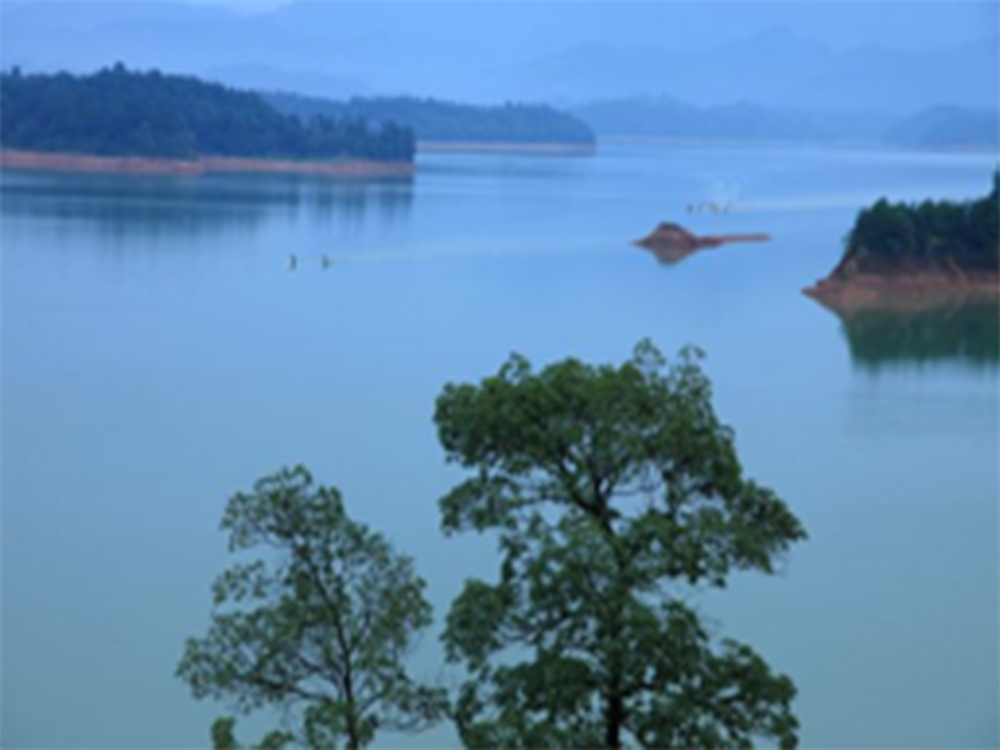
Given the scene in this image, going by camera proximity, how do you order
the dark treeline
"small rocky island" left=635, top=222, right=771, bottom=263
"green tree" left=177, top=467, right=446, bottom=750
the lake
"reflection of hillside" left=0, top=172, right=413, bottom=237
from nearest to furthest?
"green tree" left=177, top=467, right=446, bottom=750 < the lake < the dark treeline < "small rocky island" left=635, top=222, right=771, bottom=263 < "reflection of hillside" left=0, top=172, right=413, bottom=237

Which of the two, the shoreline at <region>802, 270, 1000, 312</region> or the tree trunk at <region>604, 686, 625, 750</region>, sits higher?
the tree trunk at <region>604, 686, 625, 750</region>

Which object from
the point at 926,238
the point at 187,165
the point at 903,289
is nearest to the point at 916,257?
the point at 926,238

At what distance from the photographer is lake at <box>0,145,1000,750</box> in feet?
31.1

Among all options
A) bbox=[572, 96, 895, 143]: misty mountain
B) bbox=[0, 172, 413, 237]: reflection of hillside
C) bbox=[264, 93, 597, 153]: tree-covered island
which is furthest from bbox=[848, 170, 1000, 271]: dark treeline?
bbox=[572, 96, 895, 143]: misty mountain

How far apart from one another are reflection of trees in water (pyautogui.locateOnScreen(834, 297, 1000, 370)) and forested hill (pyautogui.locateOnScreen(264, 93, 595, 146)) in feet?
240

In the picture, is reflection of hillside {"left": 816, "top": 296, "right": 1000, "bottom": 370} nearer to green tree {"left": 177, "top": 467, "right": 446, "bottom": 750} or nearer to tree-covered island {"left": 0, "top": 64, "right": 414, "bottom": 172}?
green tree {"left": 177, "top": 467, "right": 446, "bottom": 750}

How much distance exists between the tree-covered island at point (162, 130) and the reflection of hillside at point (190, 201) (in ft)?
14.9

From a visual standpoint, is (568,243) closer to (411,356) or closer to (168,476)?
(411,356)

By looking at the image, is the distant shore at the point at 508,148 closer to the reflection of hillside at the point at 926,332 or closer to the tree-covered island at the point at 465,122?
the tree-covered island at the point at 465,122

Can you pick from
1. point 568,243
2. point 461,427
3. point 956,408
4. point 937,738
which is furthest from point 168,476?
point 568,243

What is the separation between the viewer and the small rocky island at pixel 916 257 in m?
27.5

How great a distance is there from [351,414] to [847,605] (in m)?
6.44

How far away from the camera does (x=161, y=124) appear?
6109 centimetres

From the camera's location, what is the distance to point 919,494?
13773 mm
